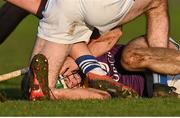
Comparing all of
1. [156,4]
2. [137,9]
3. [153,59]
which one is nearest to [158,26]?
[156,4]

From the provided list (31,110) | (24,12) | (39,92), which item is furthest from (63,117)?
(24,12)

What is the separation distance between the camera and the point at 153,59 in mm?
9875

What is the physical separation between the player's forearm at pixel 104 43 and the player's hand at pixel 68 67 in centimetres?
26

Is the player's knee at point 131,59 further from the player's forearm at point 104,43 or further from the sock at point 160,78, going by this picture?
the player's forearm at point 104,43

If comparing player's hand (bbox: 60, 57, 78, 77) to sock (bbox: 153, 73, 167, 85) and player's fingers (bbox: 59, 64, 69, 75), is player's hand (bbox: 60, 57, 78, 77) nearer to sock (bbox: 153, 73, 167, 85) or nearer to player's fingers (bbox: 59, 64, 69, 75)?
player's fingers (bbox: 59, 64, 69, 75)

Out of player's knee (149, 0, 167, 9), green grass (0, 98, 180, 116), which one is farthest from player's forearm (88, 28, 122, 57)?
green grass (0, 98, 180, 116)

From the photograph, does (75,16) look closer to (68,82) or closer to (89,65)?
(89,65)

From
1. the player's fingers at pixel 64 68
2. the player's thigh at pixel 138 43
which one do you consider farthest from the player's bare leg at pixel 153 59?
the player's fingers at pixel 64 68

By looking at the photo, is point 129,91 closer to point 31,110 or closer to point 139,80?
point 139,80

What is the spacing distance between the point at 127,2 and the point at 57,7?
689 millimetres

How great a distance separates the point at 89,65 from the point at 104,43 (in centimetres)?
60

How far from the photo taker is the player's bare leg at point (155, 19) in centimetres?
1008

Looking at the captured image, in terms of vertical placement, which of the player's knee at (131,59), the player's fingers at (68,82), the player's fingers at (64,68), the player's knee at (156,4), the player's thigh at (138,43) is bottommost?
the player's fingers at (68,82)

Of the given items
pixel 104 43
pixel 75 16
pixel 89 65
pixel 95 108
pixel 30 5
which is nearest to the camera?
pixel 95 108
